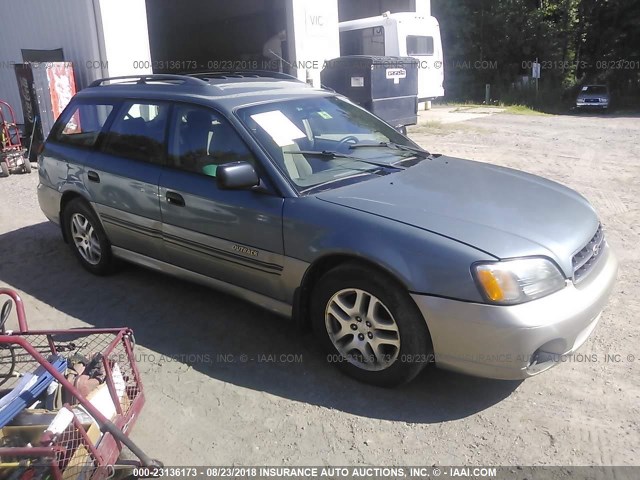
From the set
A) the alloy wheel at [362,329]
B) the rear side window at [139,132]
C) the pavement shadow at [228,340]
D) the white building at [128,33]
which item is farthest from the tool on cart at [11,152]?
the alloy wheel at [362,329]

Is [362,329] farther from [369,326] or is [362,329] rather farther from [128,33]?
[128,33]

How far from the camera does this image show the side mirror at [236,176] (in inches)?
135

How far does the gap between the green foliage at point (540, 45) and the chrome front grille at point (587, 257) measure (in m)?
26.9

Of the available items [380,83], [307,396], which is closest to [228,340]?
[307,396]

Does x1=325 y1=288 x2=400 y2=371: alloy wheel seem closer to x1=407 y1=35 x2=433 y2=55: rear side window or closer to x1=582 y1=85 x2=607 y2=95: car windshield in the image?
x1=407 y1=35 x2=433 y2=55: rear side window

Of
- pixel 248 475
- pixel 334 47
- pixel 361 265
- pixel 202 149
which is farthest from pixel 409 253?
pixel 334 47

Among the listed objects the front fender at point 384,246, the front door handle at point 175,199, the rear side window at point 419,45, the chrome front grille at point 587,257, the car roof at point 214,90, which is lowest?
the chrome front grille at point 587,257

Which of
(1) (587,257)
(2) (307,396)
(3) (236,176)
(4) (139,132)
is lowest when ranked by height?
(2) (307,396)

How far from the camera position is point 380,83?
1203 cm

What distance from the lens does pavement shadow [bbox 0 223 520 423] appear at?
3229mm

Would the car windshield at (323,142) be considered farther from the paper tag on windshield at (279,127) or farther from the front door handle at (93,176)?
the front door handle at (93,176)

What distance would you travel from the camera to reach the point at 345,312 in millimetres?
3316

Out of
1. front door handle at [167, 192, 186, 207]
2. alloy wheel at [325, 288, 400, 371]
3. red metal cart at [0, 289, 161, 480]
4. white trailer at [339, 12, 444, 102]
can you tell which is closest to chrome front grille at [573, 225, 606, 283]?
alloy wheel at [325, 288, 400, 371]

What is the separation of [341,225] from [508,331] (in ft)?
3.46
